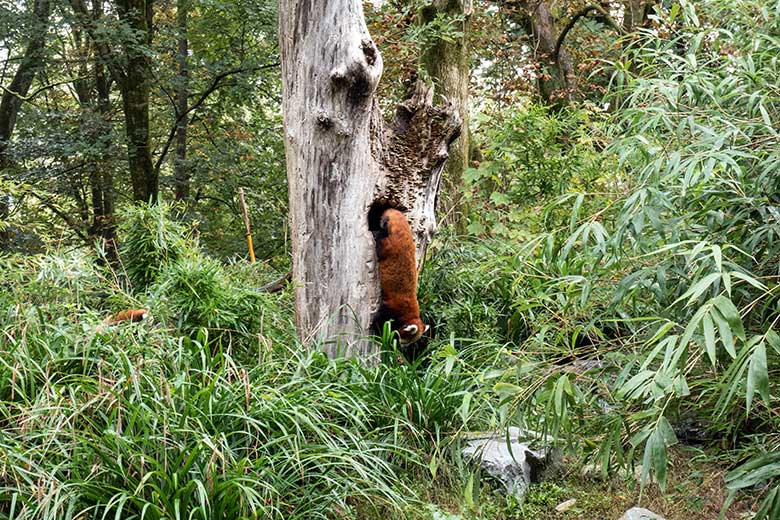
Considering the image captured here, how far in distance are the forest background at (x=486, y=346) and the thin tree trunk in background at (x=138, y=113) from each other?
4.04 m

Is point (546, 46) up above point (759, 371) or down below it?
above

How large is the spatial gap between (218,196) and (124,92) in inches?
84.6

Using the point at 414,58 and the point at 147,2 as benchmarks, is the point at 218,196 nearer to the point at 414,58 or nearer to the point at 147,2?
the point at 147,2

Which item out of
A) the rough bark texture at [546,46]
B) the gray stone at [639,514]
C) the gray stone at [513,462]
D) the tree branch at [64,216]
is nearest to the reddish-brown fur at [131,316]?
the gray stone at [513,462]

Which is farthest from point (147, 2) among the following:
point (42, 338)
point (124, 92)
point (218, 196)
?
point (42, 338)

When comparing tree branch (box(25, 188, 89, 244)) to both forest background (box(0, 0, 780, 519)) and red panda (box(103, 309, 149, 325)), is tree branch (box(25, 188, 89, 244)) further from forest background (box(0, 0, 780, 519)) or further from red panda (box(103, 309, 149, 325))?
red panda (box(103, 309, 149, 325))

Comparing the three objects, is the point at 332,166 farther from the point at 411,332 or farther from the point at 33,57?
the point at 33,57

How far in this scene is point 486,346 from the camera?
4.93m

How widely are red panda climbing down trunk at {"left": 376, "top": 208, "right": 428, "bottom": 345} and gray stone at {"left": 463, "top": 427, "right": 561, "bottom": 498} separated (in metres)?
1.01

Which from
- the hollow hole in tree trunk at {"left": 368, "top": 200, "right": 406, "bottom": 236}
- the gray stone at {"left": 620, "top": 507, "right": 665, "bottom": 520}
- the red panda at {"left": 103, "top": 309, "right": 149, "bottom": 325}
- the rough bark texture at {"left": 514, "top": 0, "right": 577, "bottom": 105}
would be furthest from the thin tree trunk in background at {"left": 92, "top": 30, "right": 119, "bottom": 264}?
the gray stone at {"left": 620, "top": 507, "right": 665, "bottom": 520}

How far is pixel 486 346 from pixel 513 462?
3.10ft

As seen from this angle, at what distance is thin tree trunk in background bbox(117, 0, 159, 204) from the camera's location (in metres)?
10.4

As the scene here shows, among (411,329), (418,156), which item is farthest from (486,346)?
(418,156)

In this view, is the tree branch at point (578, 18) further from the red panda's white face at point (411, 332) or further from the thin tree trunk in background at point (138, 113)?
the red panda's white face at point (411, 332)
